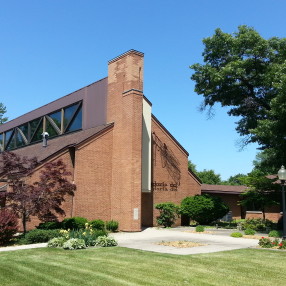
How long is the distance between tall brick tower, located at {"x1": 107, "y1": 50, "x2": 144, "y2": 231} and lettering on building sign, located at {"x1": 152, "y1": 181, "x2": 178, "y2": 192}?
3694 millimetres

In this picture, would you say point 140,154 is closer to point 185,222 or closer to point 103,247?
point 185,222

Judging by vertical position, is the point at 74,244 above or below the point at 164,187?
below

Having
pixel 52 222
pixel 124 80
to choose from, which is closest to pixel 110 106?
pixel 124 80

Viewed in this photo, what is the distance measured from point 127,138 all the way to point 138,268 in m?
14.6

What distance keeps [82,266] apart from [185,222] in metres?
18.6

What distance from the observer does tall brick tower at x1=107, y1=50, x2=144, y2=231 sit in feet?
77.1

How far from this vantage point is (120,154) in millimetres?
24703

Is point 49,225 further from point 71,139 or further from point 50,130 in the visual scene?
point 50,130

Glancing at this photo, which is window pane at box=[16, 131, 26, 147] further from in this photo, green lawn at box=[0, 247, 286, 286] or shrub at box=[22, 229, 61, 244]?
green lawn at box=[0, 247, 286, 286]

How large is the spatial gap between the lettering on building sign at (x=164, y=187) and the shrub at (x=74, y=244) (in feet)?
42.7

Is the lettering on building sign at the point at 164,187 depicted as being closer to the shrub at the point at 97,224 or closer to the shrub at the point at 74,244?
the shrub at the point at 97,224

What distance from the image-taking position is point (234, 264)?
10.8m

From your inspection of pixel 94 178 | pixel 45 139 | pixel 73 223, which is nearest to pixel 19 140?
pixel 45 139

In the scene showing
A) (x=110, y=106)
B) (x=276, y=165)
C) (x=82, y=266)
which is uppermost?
(x=110, y=106)
